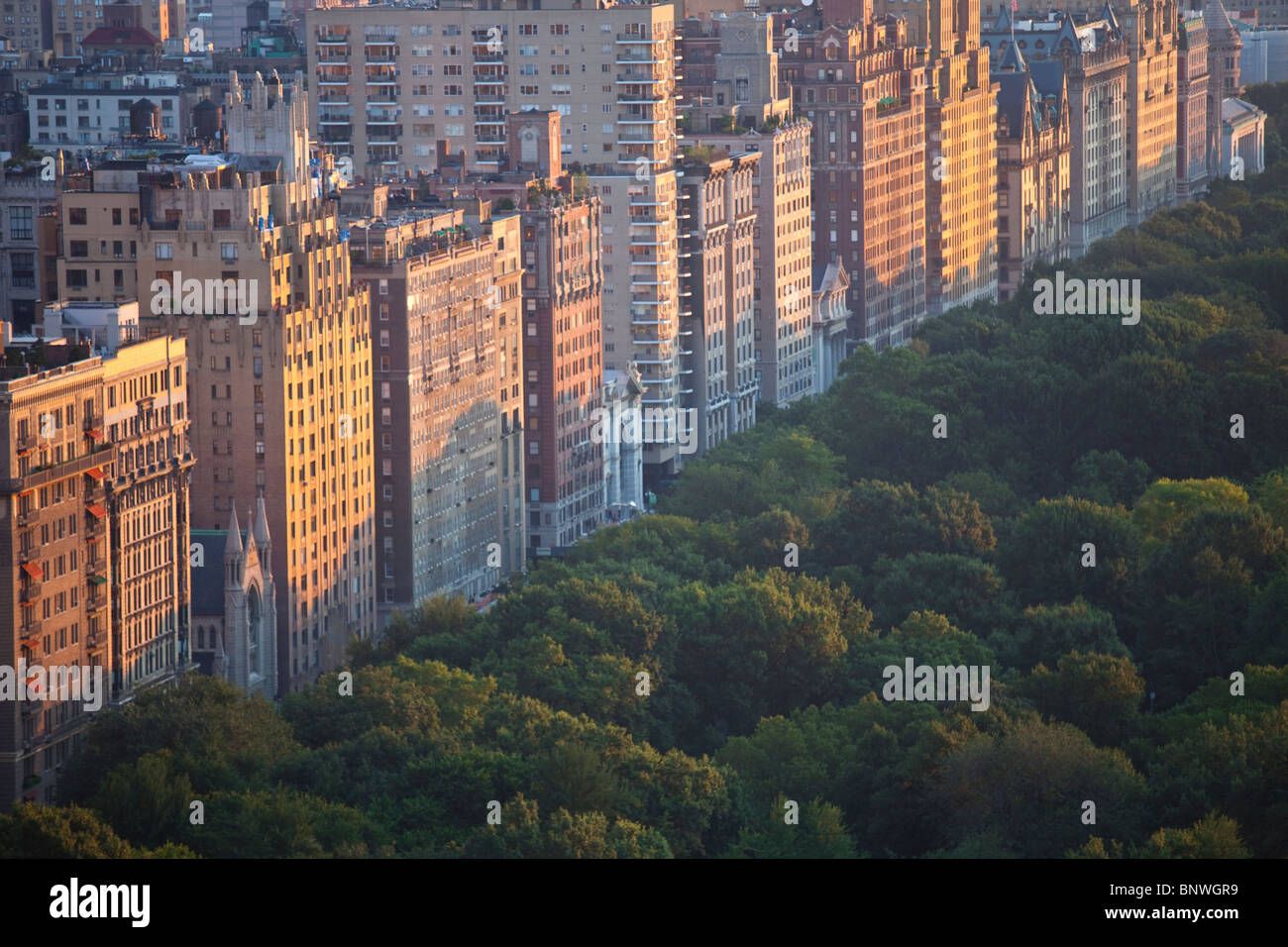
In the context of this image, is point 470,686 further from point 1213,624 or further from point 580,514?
point 580,514

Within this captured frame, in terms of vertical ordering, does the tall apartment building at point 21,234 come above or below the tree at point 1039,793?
above

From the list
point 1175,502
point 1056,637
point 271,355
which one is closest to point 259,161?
point 271,355

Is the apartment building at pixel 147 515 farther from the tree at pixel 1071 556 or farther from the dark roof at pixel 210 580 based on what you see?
the tree at pixel 1071 556

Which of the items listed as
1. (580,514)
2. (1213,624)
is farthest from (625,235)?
→ (1213,624)

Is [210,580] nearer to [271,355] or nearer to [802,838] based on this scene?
[271,355]

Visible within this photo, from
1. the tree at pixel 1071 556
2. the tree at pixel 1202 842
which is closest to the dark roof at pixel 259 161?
the tree at pixel 1071 556

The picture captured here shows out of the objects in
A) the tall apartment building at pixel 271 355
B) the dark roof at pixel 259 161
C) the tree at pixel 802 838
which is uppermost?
the dark roof at pixel 259 161

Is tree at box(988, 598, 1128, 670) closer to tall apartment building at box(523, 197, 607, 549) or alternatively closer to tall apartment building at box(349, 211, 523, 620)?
tall apartment building at box(349, 211, 523, 620)

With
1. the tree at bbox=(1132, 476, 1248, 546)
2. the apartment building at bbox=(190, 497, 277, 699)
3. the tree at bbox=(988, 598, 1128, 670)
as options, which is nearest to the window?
the apartment building at bbox=(190, 497, 277, 699)
